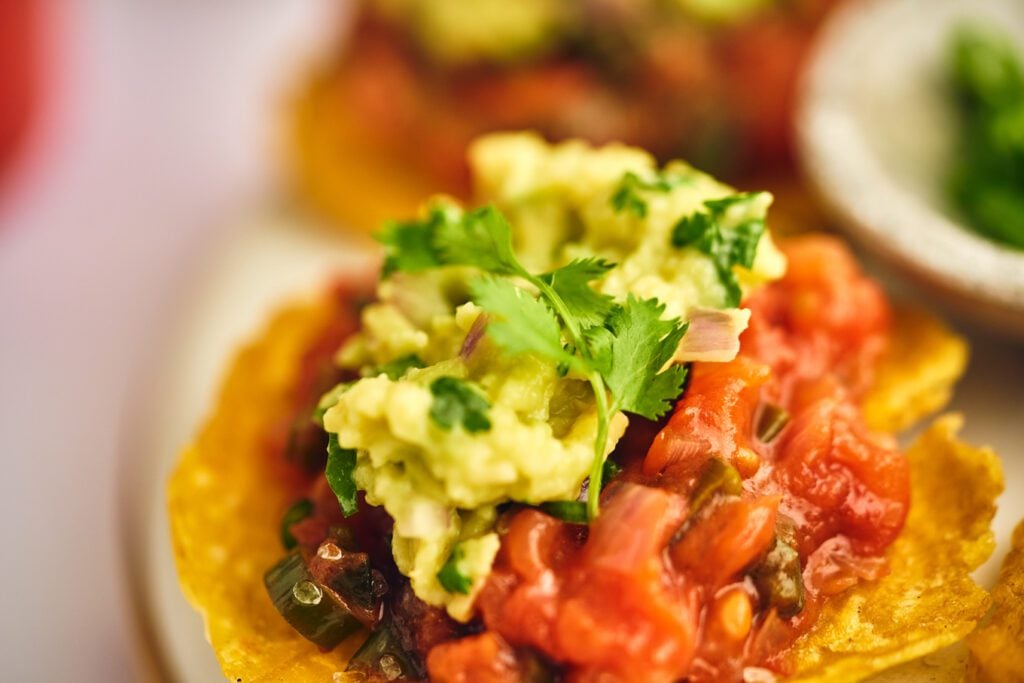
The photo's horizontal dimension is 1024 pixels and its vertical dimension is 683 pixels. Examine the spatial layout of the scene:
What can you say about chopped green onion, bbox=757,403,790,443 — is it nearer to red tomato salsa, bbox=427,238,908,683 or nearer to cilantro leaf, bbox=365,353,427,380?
red tomato salsa, bbox=427,238,908,683

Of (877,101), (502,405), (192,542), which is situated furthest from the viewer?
(877,101)

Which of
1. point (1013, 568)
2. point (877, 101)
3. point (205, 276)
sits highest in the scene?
point (877, 101)

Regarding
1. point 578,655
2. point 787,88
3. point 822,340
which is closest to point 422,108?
point 787,88

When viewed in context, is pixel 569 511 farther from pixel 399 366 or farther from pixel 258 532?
pixel 258 532

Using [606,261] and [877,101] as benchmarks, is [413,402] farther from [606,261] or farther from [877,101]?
[877,101]

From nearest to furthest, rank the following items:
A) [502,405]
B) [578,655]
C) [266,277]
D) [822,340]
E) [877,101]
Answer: [578,655], [502,405], [822,340], [877,101], [266,277]
